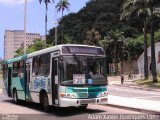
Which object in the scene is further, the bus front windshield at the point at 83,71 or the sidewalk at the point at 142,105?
the sidewalk at the point at 142,105

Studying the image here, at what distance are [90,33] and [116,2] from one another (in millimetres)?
28380

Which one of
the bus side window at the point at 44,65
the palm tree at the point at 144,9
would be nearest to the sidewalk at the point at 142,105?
the bus side window at the point at 44,65

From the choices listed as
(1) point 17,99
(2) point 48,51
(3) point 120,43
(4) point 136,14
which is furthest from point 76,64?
(3) point 120,43

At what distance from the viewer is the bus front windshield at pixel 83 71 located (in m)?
17.8

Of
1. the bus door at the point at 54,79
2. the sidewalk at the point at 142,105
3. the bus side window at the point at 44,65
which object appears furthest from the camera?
the bus side window at the point at 44,65

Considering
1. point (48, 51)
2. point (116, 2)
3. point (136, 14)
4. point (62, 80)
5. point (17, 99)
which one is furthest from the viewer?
point (116, 2)

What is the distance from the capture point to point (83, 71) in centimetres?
1811

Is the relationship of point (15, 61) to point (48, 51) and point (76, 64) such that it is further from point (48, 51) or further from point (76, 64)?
point (76, 64)

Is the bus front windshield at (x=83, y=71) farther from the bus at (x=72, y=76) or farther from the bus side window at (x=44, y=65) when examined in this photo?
the bus side window at (x=44, y=65)

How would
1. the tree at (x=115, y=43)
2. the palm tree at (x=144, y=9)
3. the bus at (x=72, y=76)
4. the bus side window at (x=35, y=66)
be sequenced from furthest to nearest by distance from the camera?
the tree at (x=115, y=43) < the palm tree at (x=144, y=9) < the bus side window at (x=35, y=66) < the bus at (x=72, y=76)

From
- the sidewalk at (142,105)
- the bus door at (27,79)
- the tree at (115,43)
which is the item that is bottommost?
the sidewalk at (142,105)

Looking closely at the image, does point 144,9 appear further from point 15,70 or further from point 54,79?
point 54,79

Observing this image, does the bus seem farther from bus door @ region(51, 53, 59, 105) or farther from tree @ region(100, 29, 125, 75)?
tree @ region(100, 29, 125, 75)

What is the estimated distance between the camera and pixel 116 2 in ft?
383
